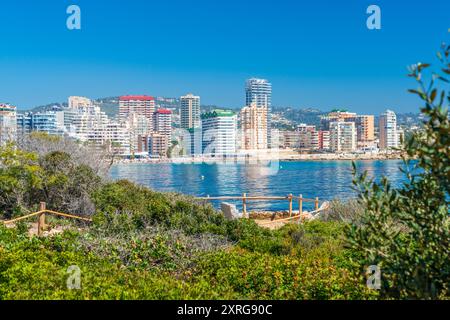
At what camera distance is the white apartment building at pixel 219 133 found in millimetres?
153000

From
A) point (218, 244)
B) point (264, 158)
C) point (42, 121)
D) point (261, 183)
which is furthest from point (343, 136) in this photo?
point (218, 244)

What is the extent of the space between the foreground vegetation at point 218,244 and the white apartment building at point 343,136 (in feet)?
544

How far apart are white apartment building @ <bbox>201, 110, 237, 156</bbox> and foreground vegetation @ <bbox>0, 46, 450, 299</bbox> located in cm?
13732

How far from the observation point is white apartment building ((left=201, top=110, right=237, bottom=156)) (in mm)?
153000

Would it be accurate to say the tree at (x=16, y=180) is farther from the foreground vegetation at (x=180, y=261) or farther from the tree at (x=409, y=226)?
the tree at (x=409, y=226)

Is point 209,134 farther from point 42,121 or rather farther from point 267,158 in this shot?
point 42,121

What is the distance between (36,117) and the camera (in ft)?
457

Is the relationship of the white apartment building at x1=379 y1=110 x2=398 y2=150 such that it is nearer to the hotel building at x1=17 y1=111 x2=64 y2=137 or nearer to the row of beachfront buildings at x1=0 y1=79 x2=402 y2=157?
the row of beachfront buildings at x1=0 y1=79 x2=402 y2=157

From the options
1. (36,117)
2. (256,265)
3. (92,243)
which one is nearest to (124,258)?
(92,243)

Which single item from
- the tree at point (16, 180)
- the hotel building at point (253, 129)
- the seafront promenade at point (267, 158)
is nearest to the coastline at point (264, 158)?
the seafront promenade at point (267, 158)

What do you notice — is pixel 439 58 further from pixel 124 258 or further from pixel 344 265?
pixel 124 258

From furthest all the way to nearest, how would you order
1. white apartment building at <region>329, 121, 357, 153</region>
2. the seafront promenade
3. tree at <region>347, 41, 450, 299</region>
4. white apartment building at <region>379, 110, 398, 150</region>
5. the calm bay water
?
white apartment building at <region>329, 121, 357, 153</region> < white apartment building at <region>379, 110, 398, 150</region> < the seafront promenade < the calm bay water < tree at <region>347, 41, 450, 299</region>

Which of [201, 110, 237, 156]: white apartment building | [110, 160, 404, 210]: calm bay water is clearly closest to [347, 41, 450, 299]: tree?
[110, 160, 404, 210]: calm bay water
